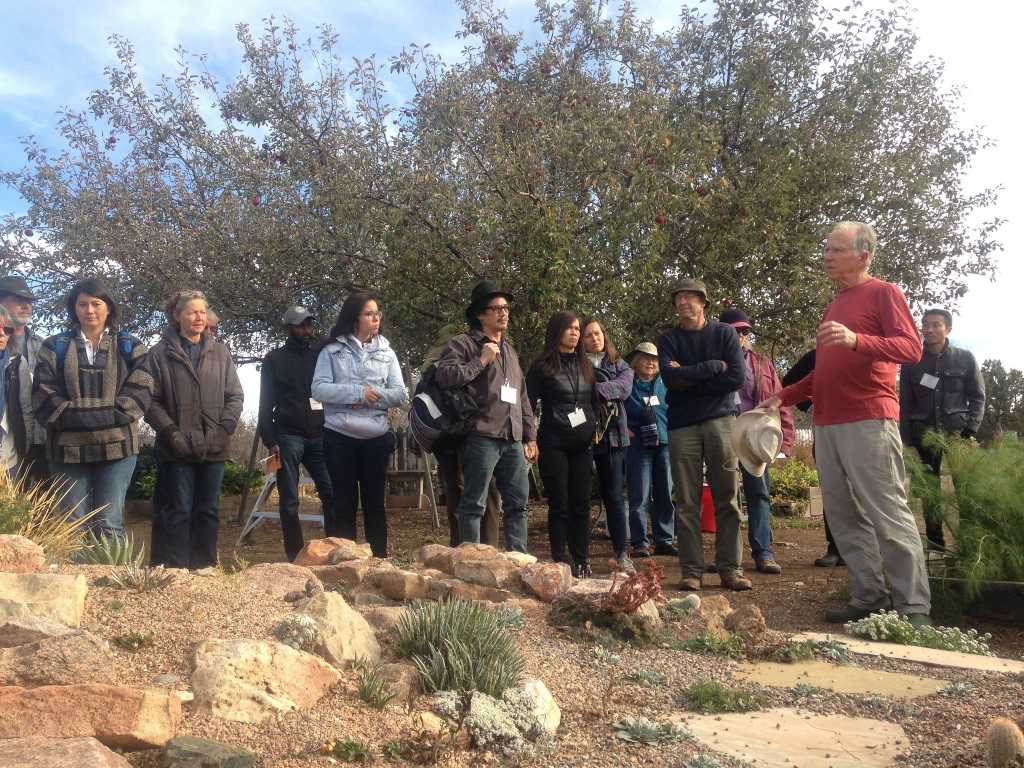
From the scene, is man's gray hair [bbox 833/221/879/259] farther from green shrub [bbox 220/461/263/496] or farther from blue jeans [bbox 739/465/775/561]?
green shrub [bbox 220/461/263/496]

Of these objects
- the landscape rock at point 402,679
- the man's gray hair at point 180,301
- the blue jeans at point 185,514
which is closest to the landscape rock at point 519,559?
the landscape rock at point 402,679

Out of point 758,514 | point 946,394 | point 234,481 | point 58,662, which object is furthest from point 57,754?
point 234,481

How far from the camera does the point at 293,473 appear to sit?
688 centimetres

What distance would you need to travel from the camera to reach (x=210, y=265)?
9.95 metres

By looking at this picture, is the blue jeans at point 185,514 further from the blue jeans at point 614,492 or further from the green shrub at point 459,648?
the blue jeans at point 614,492

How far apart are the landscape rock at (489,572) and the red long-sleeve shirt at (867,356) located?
1.91 meters

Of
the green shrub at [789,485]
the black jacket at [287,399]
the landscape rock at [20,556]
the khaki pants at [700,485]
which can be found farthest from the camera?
the green shrub at [789,485]

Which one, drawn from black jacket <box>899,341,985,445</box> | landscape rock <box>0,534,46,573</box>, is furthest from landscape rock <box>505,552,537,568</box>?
black jacket <box>899,341,985,445</box>

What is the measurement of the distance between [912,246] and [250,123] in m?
7.96

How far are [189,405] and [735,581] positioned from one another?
3.66 metres

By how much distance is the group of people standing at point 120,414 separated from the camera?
5.41m

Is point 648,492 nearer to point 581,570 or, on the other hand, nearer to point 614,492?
point 614,492

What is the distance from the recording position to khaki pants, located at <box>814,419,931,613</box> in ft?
15.4

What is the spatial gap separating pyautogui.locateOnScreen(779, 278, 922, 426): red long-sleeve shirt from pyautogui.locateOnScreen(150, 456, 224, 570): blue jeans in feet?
12.2
